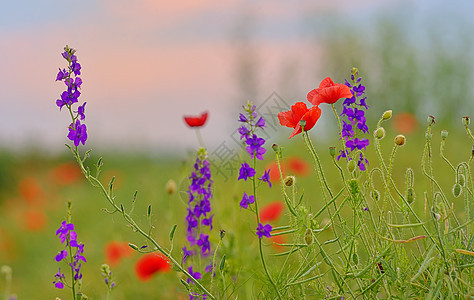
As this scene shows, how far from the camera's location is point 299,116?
5.16ft

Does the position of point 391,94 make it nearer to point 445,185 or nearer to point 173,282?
point 445,185

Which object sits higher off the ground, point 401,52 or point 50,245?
point 401,52

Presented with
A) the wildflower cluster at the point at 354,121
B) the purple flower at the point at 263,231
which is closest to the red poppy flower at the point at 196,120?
the wildflower cluster at the point at 354,121

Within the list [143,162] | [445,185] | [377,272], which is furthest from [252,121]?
[143,162]

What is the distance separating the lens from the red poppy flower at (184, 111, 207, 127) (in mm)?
2418

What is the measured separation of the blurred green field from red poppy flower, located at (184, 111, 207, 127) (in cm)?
18

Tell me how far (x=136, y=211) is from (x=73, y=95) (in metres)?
3.94

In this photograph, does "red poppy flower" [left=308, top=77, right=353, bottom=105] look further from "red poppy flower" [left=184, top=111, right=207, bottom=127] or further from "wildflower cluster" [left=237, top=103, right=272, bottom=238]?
"red poppy flower" [left=184, top=111, right=207, bottom=127]

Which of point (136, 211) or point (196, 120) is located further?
point (136, 211)

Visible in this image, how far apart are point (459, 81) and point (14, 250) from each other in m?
6.43

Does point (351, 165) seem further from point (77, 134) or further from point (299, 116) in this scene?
point (77, 134)

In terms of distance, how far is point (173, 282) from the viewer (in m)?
3.22

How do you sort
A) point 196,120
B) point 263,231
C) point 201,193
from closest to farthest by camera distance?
point 263,231 < point 201,193 < point 196,120

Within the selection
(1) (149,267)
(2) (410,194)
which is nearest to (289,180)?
(2) (410,194)
